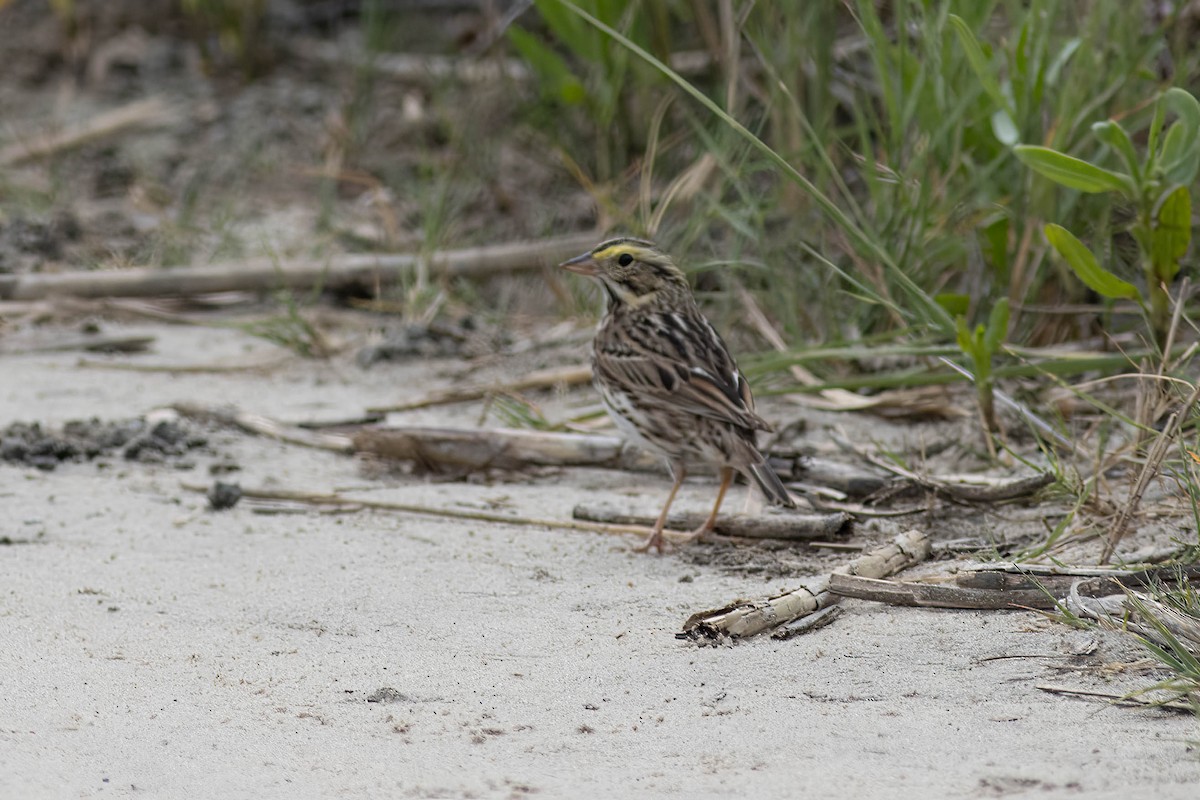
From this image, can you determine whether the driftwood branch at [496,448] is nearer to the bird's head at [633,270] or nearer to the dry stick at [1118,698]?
the bird's head at [633,270]

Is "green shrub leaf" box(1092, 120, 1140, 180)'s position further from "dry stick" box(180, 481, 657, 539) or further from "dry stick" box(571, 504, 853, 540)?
"dry stick" box(180, 481, 657, 539)

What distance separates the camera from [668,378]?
467cm

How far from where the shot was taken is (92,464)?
5078 mm

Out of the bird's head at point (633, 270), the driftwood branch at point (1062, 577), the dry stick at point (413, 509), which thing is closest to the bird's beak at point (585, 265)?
the bird's head at point (633, 270)

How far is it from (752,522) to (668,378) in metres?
0.56

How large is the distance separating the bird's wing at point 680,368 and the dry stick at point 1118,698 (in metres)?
1.56

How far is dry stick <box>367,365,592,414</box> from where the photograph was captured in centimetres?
592

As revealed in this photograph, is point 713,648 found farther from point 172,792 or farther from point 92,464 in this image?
point 92,464

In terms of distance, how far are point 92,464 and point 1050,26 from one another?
11.9 ft

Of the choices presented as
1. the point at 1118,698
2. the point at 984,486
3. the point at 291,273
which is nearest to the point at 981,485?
the point at 984,486

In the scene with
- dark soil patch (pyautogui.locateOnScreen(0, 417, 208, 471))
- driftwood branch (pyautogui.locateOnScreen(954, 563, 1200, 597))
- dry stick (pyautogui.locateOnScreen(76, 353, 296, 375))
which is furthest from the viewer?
dry stick (pyautogui.locateOnScreen(76, 353, 296, 375))

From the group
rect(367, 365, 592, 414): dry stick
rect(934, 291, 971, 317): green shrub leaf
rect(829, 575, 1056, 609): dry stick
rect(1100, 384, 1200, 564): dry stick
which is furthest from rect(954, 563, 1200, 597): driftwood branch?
rect(367, 365, 592, 414): dry stick

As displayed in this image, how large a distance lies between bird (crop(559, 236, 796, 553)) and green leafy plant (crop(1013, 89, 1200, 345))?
1.06 meters

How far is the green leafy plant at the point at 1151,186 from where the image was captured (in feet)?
13.1
